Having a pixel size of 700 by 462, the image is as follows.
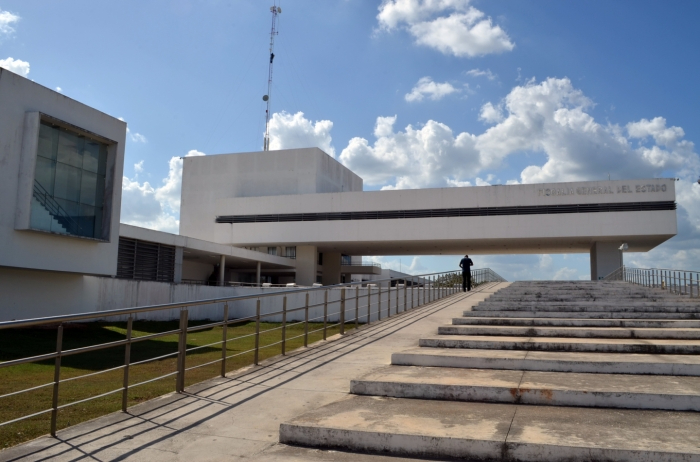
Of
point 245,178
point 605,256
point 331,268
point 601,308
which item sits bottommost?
point 601,308

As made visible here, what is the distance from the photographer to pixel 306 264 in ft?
162

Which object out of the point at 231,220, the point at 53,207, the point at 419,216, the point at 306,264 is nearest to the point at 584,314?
the point at 53,207

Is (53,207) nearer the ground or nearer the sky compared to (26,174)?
nearer the ground

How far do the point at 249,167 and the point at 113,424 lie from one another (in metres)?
48.4

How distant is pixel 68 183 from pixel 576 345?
16549 mm

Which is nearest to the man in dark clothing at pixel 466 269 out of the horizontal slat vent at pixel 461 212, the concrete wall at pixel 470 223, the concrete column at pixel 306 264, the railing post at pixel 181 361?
the railing post at pixel 181 361

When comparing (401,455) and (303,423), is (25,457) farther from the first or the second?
(401,455)

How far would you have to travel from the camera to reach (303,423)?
524cm

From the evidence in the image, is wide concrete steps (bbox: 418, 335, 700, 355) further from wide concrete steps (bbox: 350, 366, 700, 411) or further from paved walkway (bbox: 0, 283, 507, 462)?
wide concrete steps (bbox: 350, 366, 700, 411)

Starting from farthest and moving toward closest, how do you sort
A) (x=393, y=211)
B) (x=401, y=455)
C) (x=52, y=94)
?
(x=393, y=211), (x=52, y=94), (x=401, y=455)

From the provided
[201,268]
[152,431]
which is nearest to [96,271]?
[152,431]

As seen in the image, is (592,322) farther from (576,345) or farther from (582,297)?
(582,297)

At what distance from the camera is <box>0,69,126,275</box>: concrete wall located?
16812 millimetres

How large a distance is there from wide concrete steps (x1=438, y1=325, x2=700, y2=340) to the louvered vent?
21.3 meters
